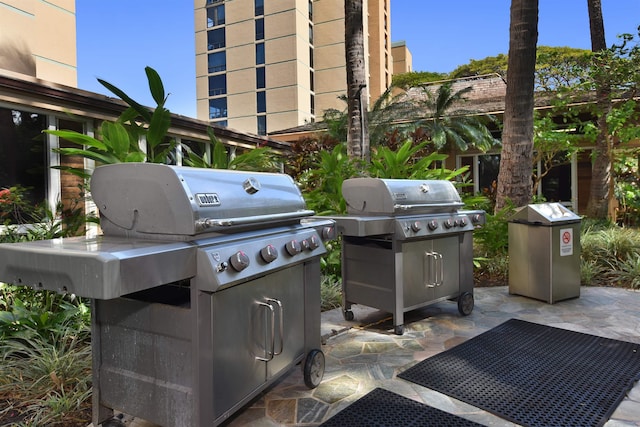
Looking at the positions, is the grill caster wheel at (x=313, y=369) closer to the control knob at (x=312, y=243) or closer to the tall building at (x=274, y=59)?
the control knob at (x=312, y=243)

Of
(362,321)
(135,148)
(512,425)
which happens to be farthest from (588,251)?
(135,148)

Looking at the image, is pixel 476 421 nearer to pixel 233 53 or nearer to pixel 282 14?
pixel 282 14

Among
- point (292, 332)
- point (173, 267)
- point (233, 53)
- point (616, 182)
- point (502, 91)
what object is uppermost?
point (233, 53)

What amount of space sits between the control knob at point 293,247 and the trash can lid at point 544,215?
3.31 m

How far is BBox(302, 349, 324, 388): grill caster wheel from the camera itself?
104 inches

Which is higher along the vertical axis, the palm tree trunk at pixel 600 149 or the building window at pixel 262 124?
the building window at pixel 262 124

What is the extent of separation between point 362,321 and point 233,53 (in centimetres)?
3730

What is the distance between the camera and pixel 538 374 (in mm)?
2896

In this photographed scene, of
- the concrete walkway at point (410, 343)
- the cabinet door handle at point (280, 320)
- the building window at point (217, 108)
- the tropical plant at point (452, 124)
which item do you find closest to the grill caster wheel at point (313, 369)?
the concrete walkway at point (410, 343)

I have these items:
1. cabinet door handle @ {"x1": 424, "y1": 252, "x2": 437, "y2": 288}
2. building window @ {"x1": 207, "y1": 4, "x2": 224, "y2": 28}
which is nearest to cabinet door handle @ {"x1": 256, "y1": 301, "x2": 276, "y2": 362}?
cabinet door handle @ {"x1": 424, "y1": 252, "x2": 437, "y2": 288}

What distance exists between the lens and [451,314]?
4.27 metres

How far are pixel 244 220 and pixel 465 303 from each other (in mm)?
2870

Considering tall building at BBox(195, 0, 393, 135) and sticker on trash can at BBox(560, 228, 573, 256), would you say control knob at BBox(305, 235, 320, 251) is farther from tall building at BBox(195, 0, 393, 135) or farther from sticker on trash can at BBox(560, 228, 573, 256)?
tall building at BBox(195, 0, 393, 135)

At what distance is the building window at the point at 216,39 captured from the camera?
3847cm
